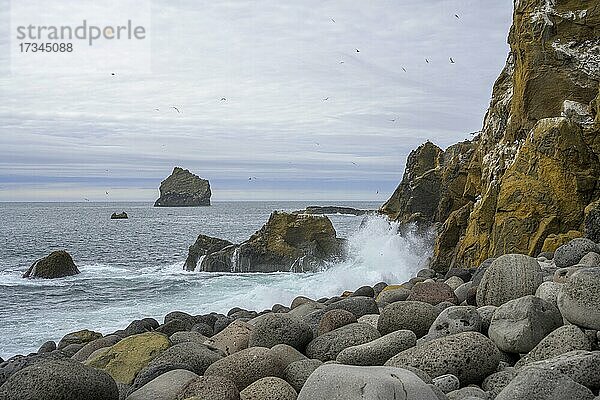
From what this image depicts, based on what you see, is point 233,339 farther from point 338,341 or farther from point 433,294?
point 433,294

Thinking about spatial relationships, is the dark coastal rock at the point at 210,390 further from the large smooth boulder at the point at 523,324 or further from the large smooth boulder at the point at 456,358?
the large smooth boulder at the point at 523,324

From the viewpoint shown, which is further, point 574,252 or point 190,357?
point 574,252

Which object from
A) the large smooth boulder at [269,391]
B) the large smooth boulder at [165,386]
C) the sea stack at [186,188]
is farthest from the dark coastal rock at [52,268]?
the sea stack at [186,188]

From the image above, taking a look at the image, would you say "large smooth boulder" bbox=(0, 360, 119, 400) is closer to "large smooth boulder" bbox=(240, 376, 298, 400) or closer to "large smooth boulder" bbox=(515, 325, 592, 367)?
"large smooth boulder" bbox=(240, 376, 298, 400)

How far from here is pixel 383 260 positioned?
84.4ft

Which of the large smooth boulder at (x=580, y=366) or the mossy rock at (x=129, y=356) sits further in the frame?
the mossy rock at (x=129, y=356)

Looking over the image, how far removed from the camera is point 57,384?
16.9 feet

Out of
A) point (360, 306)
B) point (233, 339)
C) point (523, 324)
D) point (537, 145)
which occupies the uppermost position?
point (537, 145)

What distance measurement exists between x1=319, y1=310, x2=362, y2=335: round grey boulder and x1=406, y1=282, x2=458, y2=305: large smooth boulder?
115 centimetres

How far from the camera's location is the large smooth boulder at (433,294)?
318 inches

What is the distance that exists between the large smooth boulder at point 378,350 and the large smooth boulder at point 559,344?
3.23ft

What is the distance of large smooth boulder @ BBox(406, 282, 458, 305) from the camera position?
807cm

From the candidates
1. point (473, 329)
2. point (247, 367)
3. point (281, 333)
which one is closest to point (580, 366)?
point (473, 329)

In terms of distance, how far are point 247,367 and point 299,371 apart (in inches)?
17.7
